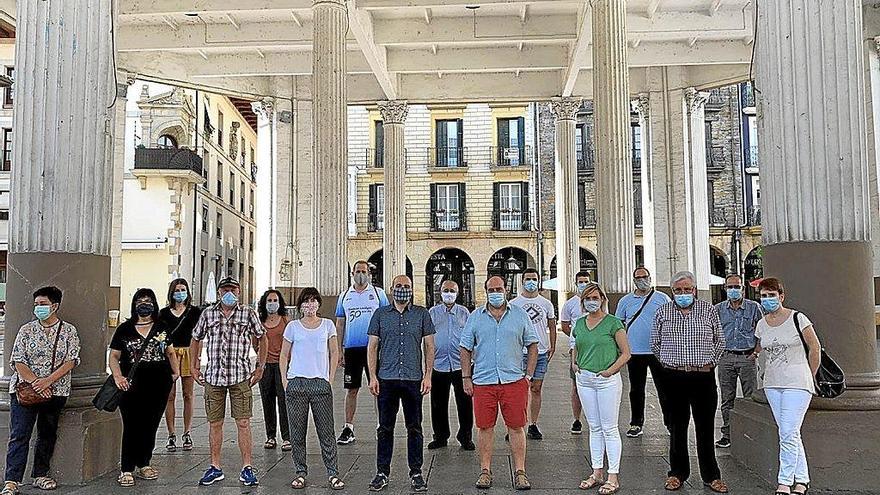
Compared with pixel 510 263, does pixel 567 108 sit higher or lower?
higher

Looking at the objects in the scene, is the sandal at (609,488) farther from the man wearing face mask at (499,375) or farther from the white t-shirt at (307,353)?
the white t-shirt at (307,353)

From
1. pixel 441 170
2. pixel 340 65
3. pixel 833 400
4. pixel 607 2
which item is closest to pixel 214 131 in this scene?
pixel 441 170

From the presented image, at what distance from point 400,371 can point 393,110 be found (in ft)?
62.4

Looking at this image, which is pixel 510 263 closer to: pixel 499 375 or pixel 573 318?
pixel 573 318

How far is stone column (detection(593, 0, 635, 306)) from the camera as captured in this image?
1362 centimetres

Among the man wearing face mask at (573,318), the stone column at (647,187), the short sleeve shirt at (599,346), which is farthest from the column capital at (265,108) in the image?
the short sleeve shirt at (599,346)

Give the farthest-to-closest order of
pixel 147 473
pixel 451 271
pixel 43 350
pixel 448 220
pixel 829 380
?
pixel 451 271
pixel 448 220
pixel 147 473
pixel 43 350
pixel 829 380

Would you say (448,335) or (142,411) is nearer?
(142,411)

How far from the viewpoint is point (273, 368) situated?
25.0ft

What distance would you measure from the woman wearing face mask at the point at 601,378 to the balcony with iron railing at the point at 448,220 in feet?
111

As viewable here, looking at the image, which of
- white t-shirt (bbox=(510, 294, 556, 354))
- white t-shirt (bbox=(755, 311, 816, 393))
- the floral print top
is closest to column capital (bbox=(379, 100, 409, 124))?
white t-shirt (bbox=(510, 294, 556, 354))

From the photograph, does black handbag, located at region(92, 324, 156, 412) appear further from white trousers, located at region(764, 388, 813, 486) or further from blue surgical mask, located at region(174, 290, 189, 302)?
white trousers, located at region(764, 388, 813, 486)

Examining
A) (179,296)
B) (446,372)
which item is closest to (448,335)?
(446,372)

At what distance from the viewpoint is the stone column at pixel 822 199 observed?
6207 mm
